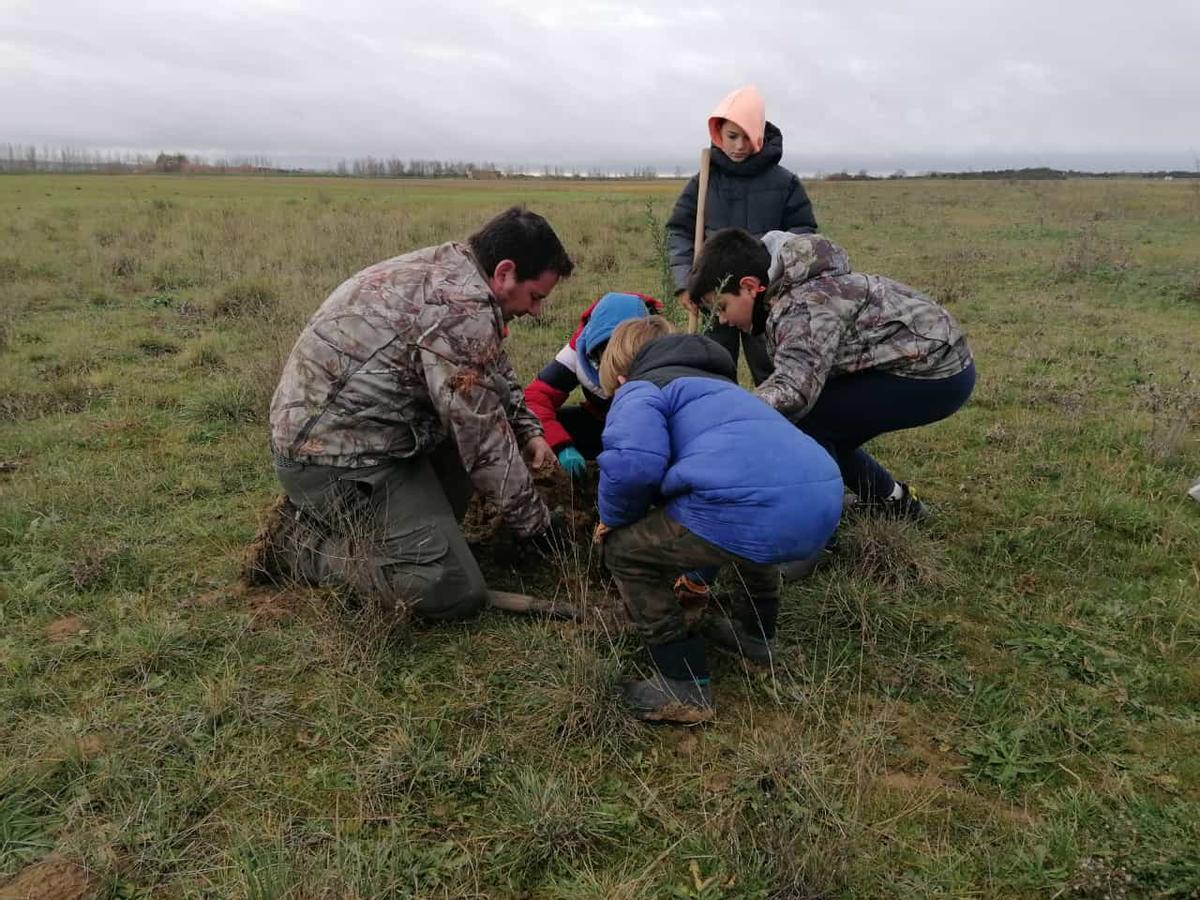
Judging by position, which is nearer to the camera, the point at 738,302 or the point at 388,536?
the point at 388,536

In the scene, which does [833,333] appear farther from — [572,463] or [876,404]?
[572,463]

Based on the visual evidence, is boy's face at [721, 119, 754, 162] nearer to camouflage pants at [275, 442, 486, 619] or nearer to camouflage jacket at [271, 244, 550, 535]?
camouflage jacket at [271, 244, 550, 535]

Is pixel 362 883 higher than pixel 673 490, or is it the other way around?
pixel 673 490

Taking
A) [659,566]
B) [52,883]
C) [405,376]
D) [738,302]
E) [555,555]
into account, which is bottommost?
[52,883]

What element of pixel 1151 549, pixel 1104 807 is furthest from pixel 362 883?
pixel 1151 549

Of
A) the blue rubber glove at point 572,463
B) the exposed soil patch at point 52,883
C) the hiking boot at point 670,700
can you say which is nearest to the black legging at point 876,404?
the blue rubber glove at point 572,463

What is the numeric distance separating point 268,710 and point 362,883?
2.68 ft

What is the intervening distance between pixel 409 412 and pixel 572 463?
3.20 ft

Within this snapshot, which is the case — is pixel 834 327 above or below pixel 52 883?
above

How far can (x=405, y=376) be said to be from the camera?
114 inches

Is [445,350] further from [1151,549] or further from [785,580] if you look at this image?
[1151,549]

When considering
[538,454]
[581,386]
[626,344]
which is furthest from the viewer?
[581,386]

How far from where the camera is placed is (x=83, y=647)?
109 inches

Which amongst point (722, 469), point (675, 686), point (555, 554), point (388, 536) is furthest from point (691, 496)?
point (388, 536)
